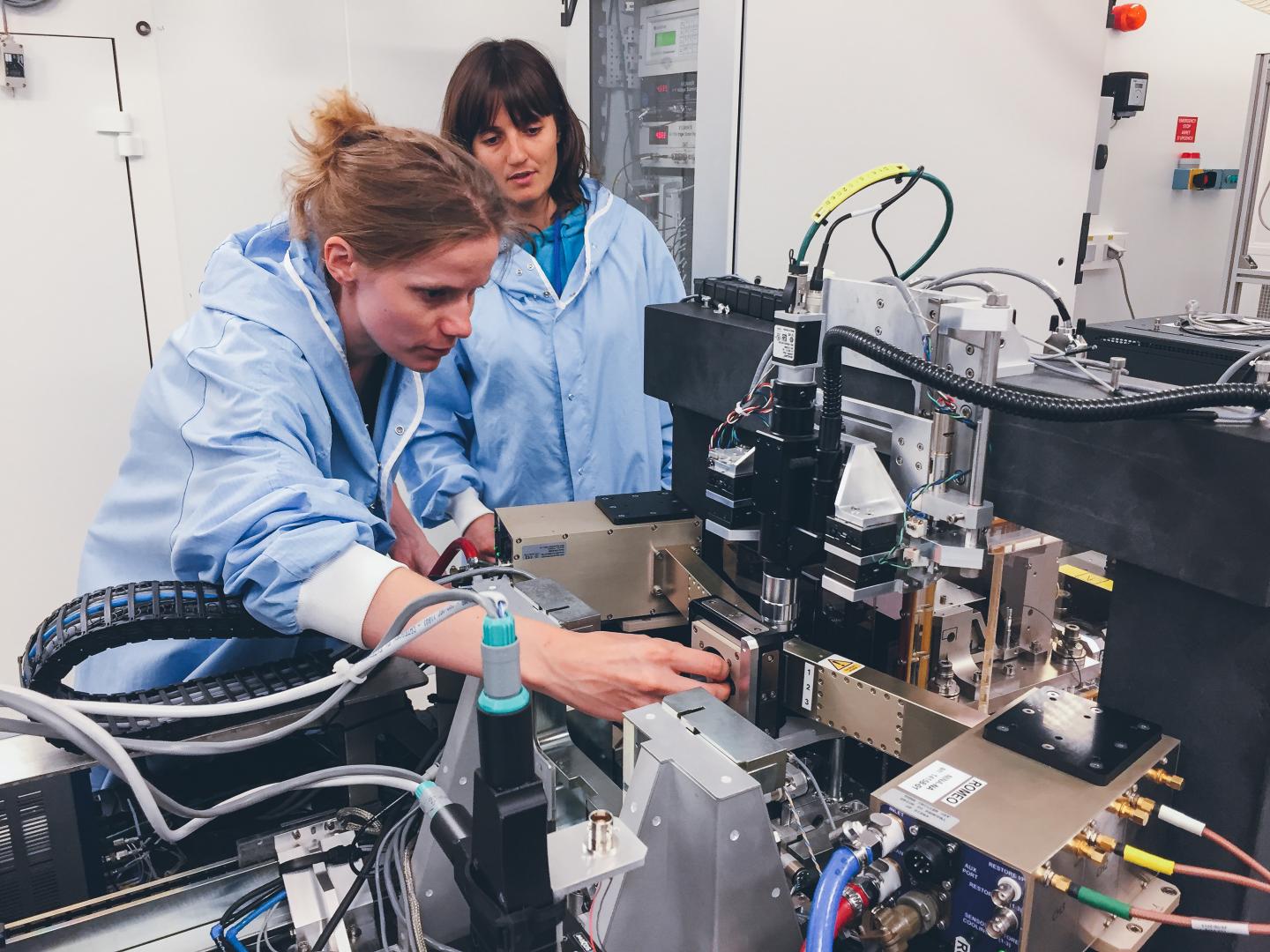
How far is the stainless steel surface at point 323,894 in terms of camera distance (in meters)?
0.76

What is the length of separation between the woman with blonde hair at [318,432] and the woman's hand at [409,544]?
193mm

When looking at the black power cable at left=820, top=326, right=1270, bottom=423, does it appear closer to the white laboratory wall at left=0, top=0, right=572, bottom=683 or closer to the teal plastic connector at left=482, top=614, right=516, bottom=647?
the teal plastic connector at left=482, top=614, right=516, bottom=647

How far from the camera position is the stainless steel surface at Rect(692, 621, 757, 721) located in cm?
90

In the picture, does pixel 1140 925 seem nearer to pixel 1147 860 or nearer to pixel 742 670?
pixel 1147 860

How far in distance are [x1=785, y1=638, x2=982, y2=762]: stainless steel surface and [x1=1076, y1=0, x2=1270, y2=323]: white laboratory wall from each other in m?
3.53

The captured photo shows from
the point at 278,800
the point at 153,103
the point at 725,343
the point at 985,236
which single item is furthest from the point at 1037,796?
the point at 153,103

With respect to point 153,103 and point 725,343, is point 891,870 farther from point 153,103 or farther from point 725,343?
point 153,103

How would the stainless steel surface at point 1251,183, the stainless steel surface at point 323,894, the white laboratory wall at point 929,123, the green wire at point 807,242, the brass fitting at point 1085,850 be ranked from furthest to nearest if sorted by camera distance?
the stainless steel surface at point 1251,183, the white laboratory wall at point 929,123, the green wire at point 807,242, the stainless steel surface at point 323,894, the brass fitting at point 1085,850

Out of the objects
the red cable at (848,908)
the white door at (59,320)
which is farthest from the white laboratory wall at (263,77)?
the red cable at (848,908)

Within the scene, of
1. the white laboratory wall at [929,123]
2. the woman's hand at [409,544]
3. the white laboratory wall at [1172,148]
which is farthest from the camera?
the white laboratory wall at [1172,148]

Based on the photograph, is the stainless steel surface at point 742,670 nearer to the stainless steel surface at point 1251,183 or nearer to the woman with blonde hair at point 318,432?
the woman with blonde hair at point 318,432

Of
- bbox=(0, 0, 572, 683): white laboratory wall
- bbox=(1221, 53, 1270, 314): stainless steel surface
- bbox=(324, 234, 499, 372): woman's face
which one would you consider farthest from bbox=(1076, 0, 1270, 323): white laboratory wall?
bbox=(324, 234, 499, 372): woman's face

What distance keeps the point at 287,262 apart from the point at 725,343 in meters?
0.55

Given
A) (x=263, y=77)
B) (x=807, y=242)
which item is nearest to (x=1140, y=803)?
(x=807, y=242)
